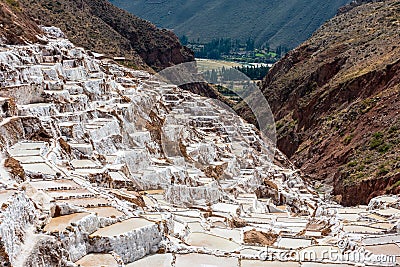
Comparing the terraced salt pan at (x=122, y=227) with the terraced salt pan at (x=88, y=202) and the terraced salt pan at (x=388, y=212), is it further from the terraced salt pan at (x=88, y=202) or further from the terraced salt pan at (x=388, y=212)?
the terraced salt pan at (x=388, y=212)

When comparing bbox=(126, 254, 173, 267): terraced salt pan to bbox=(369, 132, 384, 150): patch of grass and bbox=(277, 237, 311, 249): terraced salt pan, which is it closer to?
bbox=(277, 237, 311, 249): terraced salt pan

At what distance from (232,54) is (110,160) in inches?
5934

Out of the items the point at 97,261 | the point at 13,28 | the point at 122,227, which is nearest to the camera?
the point at 97,261

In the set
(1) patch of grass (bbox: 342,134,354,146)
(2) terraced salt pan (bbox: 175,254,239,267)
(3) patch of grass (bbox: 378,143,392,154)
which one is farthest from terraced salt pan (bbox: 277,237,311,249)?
(1) patch of grass (bbox: 342,134,354,146)

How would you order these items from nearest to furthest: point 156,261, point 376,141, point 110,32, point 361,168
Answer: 1. point 156,261
2. point 361,168
3. point 376,141
4. point 110,32

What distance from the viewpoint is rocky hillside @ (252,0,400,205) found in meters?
47.2

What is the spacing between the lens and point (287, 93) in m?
89.4

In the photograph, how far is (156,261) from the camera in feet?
52.0

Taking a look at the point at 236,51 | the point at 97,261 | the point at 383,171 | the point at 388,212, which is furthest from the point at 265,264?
the point at 236,51

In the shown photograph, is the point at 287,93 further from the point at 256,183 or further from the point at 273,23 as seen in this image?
the point at 273,23

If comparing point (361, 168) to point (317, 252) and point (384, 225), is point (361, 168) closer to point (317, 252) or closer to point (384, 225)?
point (384, 225)

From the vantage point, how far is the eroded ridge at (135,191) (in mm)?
15055

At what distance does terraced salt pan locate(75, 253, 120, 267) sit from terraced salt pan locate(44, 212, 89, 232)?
0.99 metres

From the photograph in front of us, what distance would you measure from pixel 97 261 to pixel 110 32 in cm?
8095
